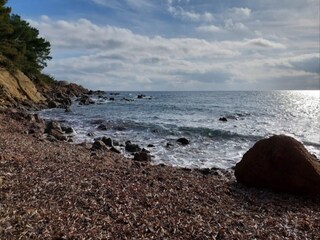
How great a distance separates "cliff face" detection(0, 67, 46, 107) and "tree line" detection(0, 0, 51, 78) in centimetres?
278

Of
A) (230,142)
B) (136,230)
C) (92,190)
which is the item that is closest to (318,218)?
(136,230)

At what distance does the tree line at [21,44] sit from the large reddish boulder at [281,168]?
131ft

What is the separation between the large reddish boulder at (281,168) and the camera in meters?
12.4

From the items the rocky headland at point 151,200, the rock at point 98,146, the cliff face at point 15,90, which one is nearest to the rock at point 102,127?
the rock at point 98,146

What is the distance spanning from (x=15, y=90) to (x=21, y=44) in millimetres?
14065

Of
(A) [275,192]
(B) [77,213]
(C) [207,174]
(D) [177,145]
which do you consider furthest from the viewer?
(D) [177,145]

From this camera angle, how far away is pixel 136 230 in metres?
7.55

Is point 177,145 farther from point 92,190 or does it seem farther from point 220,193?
point 92,190

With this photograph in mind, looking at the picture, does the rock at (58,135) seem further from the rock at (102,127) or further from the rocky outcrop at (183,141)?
the rocky outcrop at (183,141)

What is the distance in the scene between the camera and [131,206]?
895 centimetres

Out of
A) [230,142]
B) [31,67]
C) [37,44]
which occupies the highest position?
[37,44]

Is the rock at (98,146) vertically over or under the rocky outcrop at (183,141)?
over

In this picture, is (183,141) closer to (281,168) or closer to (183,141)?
(183,141)

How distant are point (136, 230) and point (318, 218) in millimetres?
5714
